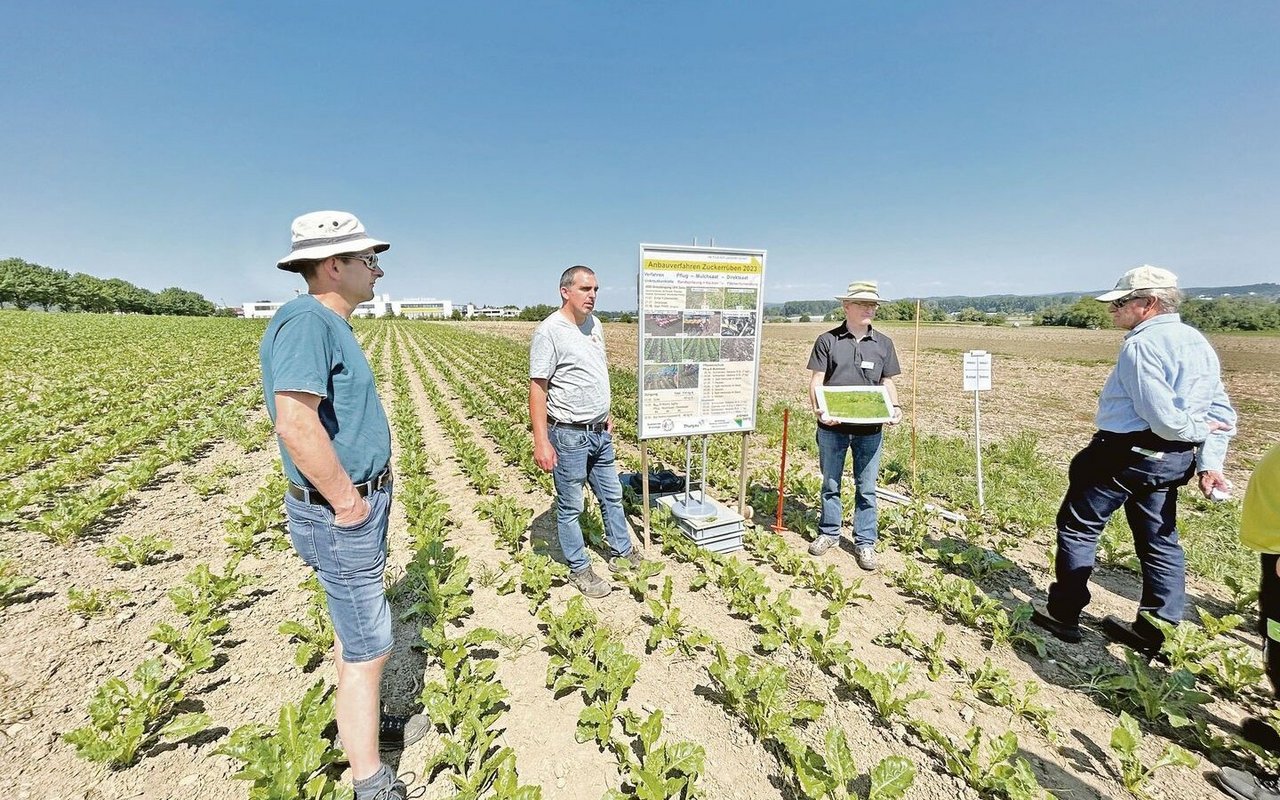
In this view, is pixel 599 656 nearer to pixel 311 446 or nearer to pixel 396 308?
pixel 311 446

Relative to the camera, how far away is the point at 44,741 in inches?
113

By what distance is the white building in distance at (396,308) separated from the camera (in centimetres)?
14738

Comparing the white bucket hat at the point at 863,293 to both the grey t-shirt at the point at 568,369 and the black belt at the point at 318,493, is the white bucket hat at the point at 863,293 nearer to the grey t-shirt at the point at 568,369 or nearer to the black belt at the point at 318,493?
the grey t-shirt at the point at 568,369

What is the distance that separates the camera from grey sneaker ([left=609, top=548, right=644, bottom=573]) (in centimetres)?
468

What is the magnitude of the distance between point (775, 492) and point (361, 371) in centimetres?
577

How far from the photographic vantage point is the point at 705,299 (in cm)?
486

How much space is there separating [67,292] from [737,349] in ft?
402

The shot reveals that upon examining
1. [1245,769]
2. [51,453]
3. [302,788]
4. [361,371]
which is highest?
[361,371]

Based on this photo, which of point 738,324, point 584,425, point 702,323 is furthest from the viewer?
point 738,324

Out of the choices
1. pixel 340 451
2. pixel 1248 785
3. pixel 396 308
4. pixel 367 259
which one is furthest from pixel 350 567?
pixel 396 308

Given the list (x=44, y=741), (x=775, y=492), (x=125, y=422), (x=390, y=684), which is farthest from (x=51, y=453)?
(x=775, y=492)

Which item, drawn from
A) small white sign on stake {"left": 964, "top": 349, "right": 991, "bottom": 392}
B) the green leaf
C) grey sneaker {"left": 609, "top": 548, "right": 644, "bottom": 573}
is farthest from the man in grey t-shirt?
small white sign on stake {"left": 964, "top": 349, "right": 991, "bottom": 392}

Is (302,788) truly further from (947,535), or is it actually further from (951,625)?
(947,535)

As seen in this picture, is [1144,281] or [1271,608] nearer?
[1271,608]
